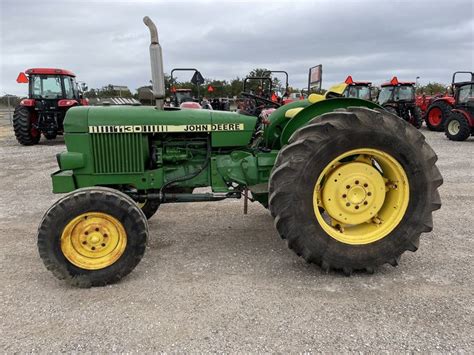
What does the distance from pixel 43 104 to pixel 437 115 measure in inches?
607

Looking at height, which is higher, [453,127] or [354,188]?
[354,188]

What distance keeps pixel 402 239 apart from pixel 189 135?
2165mm

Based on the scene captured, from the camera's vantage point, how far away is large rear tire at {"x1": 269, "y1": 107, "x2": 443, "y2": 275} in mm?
3389

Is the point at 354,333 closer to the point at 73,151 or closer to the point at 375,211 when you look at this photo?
the point at 375,211

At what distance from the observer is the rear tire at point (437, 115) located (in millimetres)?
16731

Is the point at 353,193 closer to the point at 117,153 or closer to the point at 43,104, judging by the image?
the point at 117,153

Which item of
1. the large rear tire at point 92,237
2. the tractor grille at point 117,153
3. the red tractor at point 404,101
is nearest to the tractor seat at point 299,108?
the tractor grille at point 117,153

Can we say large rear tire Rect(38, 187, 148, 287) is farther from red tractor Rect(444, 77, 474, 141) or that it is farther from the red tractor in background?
the red tractor in background

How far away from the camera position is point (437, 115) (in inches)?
689

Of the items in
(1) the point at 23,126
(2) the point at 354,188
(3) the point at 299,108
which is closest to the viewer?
(2) the point at 354,188

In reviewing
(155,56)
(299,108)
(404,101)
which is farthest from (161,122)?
(404,101)

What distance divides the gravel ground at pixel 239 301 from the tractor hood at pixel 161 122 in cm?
119

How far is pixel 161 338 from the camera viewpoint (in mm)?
2691

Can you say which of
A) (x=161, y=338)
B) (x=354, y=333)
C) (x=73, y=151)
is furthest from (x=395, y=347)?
(x=73, y=151)
